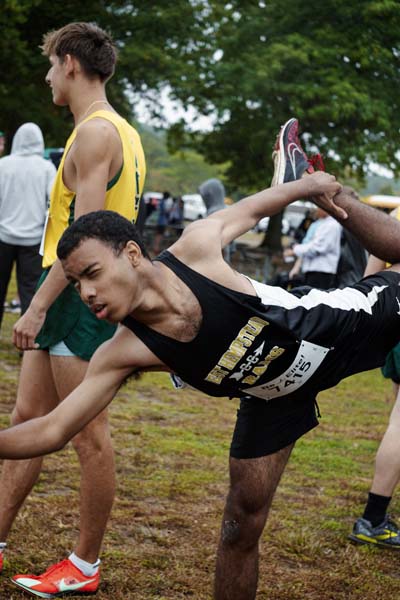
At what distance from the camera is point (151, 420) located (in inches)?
276

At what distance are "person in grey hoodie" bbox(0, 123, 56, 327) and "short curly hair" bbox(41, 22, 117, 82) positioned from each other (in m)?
4.40

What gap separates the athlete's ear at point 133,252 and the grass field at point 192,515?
65.1 inches

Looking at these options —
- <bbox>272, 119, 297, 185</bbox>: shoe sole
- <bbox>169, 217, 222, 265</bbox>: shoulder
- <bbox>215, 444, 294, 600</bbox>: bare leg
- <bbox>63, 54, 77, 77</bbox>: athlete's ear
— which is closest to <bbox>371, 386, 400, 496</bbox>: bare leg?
<bbox>215, 444, 294, 600</bbox>: bare leg

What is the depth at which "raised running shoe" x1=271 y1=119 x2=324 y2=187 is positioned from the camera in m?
3.47

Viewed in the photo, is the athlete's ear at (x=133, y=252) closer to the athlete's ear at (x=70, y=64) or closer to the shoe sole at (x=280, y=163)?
the shoe sole at (x=280, y=163)

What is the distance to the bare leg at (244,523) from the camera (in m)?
3.17

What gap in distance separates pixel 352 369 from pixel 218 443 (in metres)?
3.32

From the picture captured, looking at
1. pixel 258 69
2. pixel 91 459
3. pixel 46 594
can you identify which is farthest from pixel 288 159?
pixel 258 69

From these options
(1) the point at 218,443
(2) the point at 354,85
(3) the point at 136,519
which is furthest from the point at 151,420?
(2) the point at 354,85

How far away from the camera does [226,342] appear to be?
286 cm

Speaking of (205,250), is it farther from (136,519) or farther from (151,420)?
(151,420)

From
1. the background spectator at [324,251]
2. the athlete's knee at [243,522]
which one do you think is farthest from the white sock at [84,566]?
the background spectator at [324,251]

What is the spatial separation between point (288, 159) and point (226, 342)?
3.27 feet

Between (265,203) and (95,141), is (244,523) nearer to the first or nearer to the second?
(265,203)
